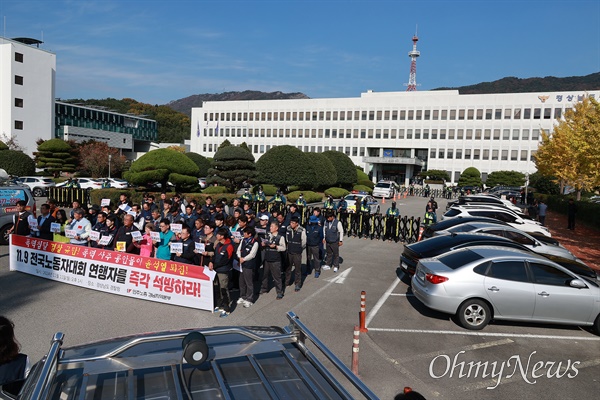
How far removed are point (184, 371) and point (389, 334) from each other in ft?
20.9

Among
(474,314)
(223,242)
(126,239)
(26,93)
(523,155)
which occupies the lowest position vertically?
(474,314)

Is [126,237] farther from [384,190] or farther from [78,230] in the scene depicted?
[384,190]

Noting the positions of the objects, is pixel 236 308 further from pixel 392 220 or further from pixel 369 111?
pixel 369 111

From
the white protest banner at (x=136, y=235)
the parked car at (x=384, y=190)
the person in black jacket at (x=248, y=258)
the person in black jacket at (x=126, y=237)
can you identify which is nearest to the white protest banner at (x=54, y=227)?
the person in black jacket at (x=126, y=237)

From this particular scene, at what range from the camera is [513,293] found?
8.48 m

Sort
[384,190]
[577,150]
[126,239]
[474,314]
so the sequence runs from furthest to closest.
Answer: [384,190] < [577,150] < [126,239] < [474,314]

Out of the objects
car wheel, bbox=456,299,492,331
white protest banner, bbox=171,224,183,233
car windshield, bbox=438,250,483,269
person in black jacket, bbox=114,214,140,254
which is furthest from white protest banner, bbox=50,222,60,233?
car wheel, bbox=456,299,492,331

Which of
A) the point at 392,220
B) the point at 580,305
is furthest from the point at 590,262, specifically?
the point at 580,305

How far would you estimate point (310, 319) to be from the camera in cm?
892

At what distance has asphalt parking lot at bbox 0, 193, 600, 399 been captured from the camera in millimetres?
6551

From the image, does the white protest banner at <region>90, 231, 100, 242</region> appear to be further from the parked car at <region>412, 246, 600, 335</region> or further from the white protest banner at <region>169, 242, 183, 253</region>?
the parked car at <region>412, 246, 600, 335</region>

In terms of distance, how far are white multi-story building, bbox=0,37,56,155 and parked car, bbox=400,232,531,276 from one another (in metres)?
56.7

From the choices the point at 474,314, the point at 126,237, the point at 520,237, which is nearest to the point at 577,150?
the point at 520,237

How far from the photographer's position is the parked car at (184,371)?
2.48m
